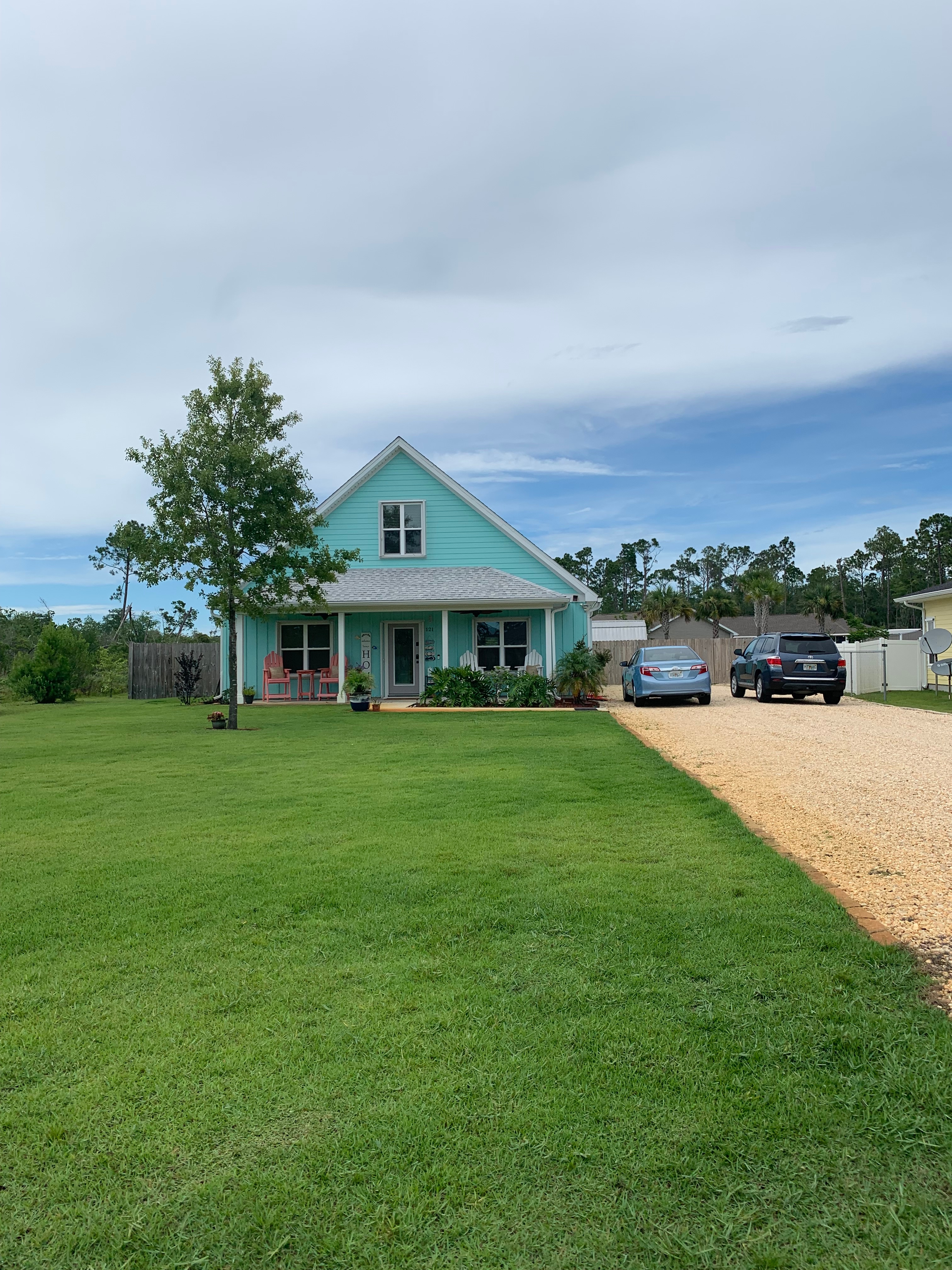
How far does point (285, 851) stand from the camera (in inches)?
226

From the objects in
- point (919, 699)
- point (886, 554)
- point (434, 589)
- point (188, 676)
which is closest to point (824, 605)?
point (886, 554)

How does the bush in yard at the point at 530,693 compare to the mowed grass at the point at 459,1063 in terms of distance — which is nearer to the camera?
the mowed grass at the point at 459,1063

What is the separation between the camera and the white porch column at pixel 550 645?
22625mm

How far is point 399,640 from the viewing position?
80.1 ft

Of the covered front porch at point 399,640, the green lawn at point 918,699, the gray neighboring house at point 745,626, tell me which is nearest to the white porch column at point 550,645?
the covered front porch at point 399,640

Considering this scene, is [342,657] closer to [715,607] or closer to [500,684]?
[500,684]

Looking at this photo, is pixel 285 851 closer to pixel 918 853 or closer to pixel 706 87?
pixel 918 853

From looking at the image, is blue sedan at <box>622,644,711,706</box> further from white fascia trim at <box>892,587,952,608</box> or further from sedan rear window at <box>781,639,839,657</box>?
white fascia trim at <box>892,587,952,608</box>

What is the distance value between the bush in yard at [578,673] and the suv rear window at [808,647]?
4560 millimetres

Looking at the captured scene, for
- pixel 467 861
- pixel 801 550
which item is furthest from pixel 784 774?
pixel 801 550

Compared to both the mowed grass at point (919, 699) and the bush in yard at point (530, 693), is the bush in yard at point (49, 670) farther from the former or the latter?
the mowed grass at point (919, 699)

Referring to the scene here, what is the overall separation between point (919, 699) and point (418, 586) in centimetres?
1381

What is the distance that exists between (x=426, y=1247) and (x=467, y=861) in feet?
11.1

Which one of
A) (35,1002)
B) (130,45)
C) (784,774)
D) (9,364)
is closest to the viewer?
(35,1002)
